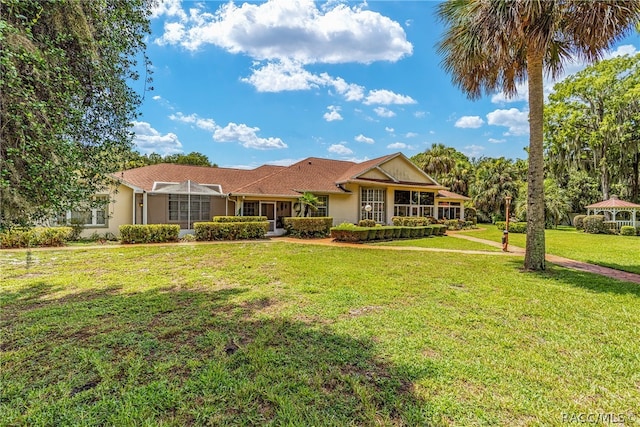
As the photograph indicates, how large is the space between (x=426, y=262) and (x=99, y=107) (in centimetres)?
1003

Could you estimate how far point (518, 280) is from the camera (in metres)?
8.08

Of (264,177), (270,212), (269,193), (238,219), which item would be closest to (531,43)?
(269,193)

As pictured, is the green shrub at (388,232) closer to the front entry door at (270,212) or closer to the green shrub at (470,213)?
the front entry door at (270,212)

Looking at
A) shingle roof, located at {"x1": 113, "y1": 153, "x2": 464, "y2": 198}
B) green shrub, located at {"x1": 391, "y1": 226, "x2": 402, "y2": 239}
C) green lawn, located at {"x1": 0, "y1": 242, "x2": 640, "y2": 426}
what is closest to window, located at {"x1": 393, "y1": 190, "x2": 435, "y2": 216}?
shingle roof, located at {"x1": 113, "y1": 153, "x2": 464, "y2": 198}

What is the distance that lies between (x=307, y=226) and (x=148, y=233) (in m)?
8.90

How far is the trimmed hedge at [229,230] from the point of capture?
16.7m

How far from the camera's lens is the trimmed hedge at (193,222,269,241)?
1667 centimetres

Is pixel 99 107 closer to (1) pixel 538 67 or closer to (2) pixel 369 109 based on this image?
(1) pixel 538 67

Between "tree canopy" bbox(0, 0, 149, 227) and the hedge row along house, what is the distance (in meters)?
13.3

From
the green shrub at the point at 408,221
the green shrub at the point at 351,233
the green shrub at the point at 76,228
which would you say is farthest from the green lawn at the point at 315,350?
the green shrub at the point at 408,221

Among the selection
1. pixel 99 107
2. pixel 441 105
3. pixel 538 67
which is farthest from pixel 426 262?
pixel 441 105

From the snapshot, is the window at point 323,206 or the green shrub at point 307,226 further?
the window at point 323,206

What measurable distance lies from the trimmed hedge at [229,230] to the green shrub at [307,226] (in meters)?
1.88

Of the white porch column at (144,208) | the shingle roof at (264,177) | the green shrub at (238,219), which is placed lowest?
the green shrub at (238,219)
